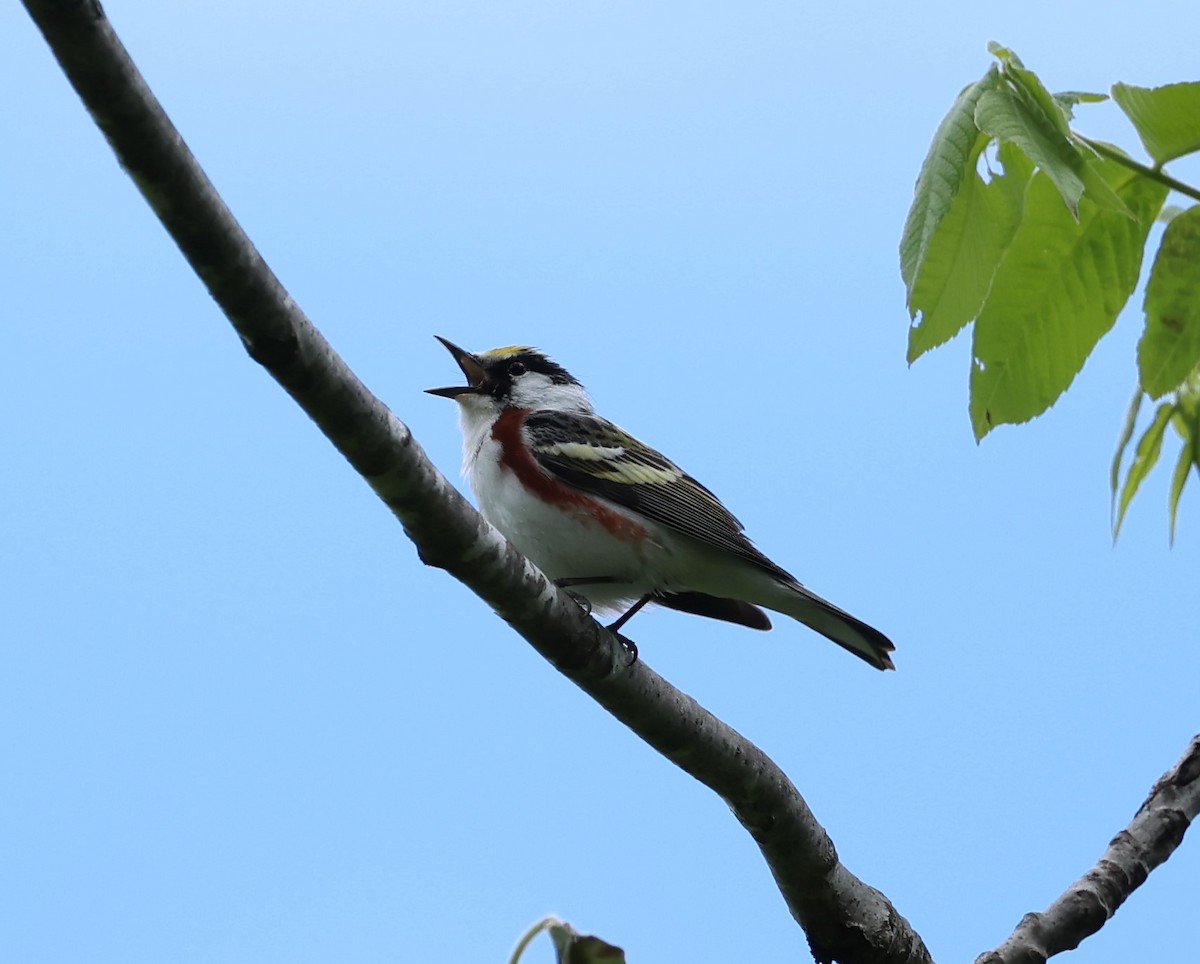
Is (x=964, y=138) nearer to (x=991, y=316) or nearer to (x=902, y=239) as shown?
(x=902, y=239)

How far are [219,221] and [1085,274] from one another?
1.75m

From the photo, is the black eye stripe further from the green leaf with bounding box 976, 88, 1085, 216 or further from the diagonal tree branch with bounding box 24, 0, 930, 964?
the green leaf with bounding box 976, 88, 1085, 216

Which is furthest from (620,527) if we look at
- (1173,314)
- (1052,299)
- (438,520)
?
(1173,314)

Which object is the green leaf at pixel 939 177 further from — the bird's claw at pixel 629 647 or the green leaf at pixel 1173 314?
the bird's claw at pixel 629 647

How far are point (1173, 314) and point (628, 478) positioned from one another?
3.37 m

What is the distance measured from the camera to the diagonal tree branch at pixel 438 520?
226 centimetres

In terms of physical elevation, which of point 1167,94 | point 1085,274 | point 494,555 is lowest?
point 494,555

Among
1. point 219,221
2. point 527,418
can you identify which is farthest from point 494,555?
point 527,418

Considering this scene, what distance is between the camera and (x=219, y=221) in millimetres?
2453

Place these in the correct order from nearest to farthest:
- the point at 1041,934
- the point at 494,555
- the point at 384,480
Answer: the point at 384,480
the point at 494,555
the point at 1041,934

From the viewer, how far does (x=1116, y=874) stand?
153 inches

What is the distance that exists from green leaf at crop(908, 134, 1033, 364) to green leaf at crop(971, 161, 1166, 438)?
10 centimetres

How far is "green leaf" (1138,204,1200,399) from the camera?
2.73 meters

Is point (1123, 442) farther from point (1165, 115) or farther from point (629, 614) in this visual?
point (629, 614)
